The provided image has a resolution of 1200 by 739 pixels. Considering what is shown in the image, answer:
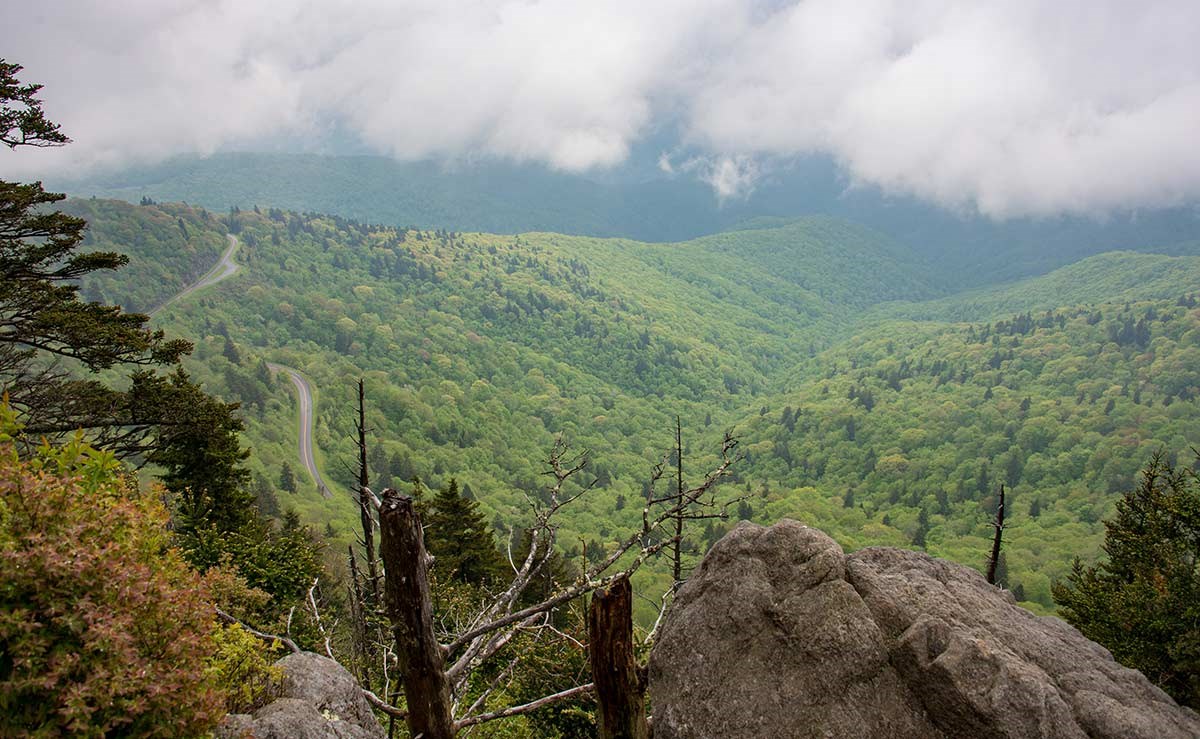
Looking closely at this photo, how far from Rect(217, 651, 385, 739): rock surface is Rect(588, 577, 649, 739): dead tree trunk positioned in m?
3.45

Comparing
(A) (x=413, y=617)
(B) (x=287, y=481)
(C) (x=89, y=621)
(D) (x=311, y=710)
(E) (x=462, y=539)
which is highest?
(C) (x=89, y=621)

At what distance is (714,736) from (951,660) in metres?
3.68

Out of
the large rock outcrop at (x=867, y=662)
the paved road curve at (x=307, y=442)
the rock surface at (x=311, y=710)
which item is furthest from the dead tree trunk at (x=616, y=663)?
the paved road curve at (x=307, y=442)

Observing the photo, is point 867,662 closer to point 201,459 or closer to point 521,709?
point 521,709

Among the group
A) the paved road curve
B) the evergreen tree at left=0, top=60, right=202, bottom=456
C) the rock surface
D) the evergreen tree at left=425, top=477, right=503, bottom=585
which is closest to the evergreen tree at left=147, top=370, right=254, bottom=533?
the evergreen tree at left=0, top=60, right=202, bottom=456

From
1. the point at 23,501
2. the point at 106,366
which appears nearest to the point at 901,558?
the point at 23,501

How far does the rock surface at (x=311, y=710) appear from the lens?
25.1 ft

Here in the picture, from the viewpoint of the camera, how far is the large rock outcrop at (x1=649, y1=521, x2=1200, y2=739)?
9.16 meters

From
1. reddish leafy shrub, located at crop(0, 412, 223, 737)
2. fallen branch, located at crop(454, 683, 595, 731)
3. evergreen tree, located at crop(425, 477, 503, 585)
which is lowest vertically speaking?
evergreen tree, located at crop(425, 477, 503, 585)

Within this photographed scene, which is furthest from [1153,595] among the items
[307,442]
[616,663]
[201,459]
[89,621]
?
[307,442]

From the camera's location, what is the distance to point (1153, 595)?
18609mm

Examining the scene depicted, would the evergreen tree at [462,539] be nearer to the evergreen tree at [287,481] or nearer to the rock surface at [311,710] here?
the rock surface at [311,710]

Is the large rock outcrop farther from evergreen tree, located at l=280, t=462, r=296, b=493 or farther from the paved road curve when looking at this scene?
the paved road curve

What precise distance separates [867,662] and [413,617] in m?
6.93
